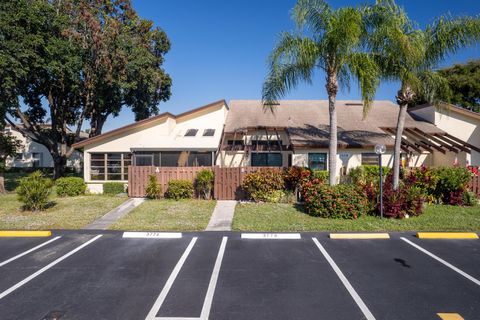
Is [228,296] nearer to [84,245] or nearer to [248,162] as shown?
[84,245]

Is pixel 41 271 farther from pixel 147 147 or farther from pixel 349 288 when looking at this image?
pixel 147 147

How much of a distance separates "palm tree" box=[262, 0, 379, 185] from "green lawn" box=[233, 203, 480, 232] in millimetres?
2194

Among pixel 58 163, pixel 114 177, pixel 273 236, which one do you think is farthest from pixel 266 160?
pixel 58 163

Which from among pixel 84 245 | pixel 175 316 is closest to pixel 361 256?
pixel 175 316

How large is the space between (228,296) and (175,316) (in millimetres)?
1010

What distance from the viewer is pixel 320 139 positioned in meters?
16.3

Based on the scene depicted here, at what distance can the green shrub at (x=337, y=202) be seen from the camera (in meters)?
10.3

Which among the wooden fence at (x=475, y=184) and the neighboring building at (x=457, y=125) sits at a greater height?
the neighboring building at (x=457, y=125)

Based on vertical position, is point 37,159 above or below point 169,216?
above

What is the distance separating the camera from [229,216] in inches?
431

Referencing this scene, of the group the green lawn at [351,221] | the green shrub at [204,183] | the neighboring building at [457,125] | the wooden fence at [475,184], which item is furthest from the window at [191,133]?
the neighboring building at [457,125]

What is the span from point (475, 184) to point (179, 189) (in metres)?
14.4

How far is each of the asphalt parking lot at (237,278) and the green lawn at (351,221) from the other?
93 centimetres

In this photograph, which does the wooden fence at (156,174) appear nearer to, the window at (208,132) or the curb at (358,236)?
the window at (208,132)
